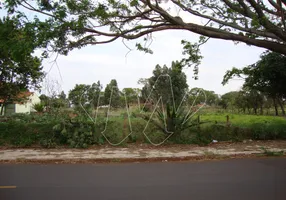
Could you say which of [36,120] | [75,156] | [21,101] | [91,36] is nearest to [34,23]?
[91,36]

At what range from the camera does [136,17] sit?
35.0 feet

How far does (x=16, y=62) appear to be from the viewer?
497 inches

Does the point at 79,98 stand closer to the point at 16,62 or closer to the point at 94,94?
the point at 94,94

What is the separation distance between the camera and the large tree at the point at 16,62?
8320mm

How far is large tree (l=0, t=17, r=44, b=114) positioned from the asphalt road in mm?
3877

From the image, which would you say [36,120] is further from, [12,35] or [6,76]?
[6,76]

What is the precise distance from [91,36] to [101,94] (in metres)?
3.42

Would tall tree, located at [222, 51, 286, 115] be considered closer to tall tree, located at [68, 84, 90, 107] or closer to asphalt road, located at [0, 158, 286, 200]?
asphalt road, located at [0, 158, 286, 200]

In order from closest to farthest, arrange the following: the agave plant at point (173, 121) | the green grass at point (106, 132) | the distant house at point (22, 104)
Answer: the green grass at point (106, 132)
the agave plant at point (173, 121)
the distant house at point (22, 104)

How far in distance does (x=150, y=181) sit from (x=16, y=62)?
9.68m

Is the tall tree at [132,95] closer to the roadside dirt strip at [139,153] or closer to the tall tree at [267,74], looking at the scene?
the roadside dirt strip at [139,153]

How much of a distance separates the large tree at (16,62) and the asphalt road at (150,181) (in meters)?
3.88

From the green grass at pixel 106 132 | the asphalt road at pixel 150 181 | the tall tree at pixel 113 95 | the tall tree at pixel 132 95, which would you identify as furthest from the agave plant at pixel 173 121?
the asphalt road at pixel 150 181

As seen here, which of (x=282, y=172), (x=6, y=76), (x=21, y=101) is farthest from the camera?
(x=21, y=101)
